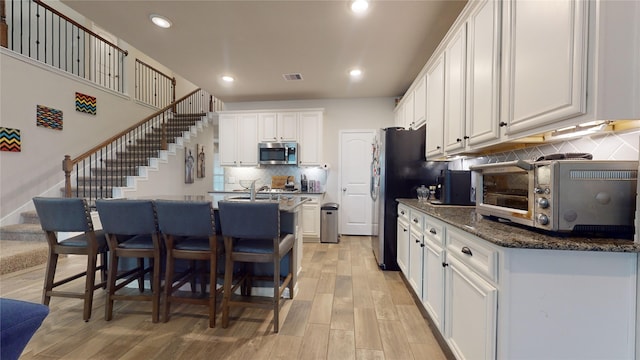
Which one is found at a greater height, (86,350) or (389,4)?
(389,4)

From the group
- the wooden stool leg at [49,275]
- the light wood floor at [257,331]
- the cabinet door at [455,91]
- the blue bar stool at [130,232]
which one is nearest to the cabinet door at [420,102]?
the cabinet door at [455,91]

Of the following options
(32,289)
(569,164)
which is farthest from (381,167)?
(32,289)

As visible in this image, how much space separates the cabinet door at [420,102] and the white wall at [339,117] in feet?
5.38

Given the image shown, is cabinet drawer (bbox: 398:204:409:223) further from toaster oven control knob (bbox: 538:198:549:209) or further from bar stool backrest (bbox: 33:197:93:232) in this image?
bar stool backrest (bbox: 33:197:93:232)

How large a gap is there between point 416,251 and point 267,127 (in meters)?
3.72

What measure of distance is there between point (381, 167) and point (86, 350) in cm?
316

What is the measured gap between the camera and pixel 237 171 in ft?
18.3

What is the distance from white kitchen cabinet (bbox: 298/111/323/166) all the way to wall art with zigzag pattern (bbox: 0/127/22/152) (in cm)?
418

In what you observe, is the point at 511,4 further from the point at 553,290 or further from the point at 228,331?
the point at 228,331

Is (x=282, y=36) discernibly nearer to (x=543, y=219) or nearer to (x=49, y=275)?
(x=543, y=219)

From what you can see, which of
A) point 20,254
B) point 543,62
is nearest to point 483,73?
point 543,62

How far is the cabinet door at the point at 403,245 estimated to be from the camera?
2713 mm

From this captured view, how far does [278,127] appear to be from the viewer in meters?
5.05

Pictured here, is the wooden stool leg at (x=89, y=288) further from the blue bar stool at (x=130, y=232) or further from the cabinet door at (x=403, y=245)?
the cabinet door at (x=403, y=245)
